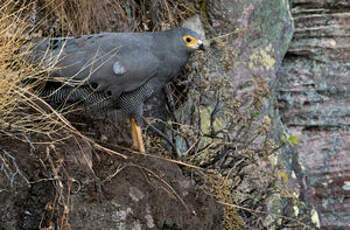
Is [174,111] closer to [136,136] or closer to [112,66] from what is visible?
[136,136]

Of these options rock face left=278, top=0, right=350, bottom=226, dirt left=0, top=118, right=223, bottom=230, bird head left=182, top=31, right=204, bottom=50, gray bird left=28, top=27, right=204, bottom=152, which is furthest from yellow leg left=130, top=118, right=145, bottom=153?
rock face left=278, top=0, right=350, bottom=226

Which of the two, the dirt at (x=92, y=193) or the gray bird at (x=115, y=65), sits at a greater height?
the gray bird at (x=115, y=65)

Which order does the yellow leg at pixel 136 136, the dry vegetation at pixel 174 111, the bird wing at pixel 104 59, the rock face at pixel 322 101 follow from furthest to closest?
1. the rock face at pixel 322 101
2. the yellow leg at pixel 136 136
3. the bird wing at pixel 104 59
4. the dry vegetation at pixel 174 111

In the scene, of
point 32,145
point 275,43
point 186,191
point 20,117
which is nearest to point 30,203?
point 32,145

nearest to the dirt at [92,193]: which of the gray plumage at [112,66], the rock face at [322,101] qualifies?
the gray plumage at [112,66]

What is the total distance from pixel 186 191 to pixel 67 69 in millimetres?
991

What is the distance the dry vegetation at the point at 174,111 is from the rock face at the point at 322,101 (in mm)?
814

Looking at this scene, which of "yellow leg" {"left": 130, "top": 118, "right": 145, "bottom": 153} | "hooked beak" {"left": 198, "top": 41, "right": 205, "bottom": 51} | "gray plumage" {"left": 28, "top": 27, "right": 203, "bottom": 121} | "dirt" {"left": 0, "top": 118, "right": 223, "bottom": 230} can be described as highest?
"hooked beak" {"left": 198, "top": 41, "right": 205, "bottom": 51}

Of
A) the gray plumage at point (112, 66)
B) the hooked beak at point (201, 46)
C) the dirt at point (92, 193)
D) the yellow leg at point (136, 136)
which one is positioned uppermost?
the hooked beak at point (201, 46)

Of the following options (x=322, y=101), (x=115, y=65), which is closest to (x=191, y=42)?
(x=115, y=65)

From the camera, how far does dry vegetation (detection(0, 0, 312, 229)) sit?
296 centimetres

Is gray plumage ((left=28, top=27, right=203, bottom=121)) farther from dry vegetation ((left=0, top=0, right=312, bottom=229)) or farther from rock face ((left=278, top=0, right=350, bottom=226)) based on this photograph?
rock face ((left=278, top=0, right=350, bottom=226))

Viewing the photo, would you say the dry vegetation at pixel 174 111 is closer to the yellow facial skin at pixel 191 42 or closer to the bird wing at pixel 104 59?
the bird wing at pixel 104 59

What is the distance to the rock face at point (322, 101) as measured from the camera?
541 cm
